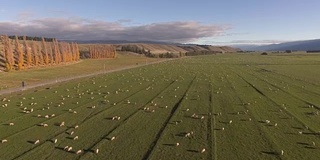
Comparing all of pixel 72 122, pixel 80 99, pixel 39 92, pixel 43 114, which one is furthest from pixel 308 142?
pixel 39 92

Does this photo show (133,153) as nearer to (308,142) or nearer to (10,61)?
(308,142)

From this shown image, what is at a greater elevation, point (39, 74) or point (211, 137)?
point (211, 137)

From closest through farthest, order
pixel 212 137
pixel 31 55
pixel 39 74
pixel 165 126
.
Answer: pixel 212 137
pixel 165 126
pixel 39 74
pixel 31 55

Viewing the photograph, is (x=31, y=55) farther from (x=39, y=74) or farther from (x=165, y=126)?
(x=165, y=126)

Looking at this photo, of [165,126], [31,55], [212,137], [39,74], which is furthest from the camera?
[31,55]

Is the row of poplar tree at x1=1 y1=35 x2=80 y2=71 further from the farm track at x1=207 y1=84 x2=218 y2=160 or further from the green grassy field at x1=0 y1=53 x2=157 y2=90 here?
the farm track at x1=207 y1=84 x2=218 y2=160

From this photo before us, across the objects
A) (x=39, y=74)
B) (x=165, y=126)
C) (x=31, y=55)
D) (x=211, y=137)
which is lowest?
(x=39, y=74)

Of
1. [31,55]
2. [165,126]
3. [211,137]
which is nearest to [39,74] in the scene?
[31,55]

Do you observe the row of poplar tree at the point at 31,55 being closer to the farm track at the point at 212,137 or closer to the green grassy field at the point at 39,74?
the green grassy field at the point at 39,74

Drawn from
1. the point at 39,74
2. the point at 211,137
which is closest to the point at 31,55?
the point at 39,74

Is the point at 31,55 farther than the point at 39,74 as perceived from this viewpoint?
Yes
